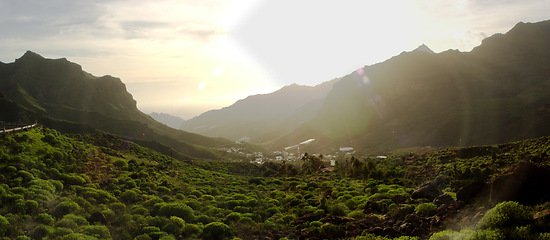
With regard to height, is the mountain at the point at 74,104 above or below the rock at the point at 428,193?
above

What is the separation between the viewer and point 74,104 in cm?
16750

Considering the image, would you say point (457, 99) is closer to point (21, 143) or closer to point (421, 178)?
point (421, 178)

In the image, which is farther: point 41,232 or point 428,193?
→ point 428,193

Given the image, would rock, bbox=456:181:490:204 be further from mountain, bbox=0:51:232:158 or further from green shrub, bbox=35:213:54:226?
mountain, bbox=0:51:232:158

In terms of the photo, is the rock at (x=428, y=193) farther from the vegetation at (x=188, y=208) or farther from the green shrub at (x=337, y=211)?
the green shrub at (x=337, y=211)

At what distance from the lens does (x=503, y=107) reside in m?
143

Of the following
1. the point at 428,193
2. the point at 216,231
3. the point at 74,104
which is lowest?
the point at 216,231

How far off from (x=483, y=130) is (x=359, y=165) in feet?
359

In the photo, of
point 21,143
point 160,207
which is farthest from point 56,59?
point 160,207

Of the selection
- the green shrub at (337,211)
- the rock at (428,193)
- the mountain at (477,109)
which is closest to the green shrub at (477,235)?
the rock at (428,193)

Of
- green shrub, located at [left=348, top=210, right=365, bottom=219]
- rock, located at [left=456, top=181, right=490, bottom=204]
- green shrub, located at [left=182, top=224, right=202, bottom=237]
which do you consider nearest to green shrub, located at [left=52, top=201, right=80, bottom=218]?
green shrub, located at [left=182, top=224, right=202, bottom=237]

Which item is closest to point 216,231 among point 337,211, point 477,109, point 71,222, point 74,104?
point 71,222

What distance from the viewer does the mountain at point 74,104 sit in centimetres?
12841

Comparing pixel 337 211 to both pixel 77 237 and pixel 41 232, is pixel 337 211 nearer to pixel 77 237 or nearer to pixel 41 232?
pixel 77 237
